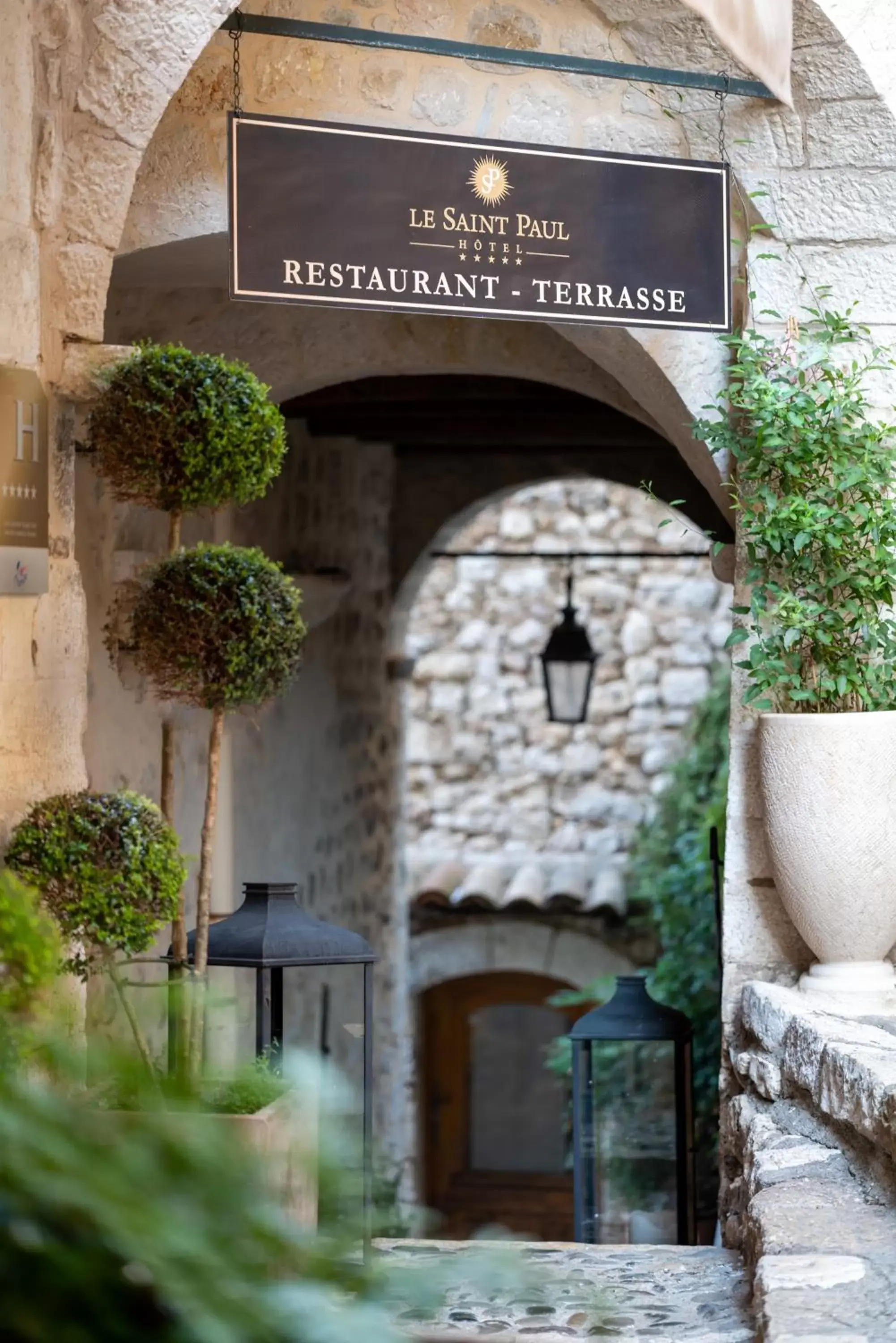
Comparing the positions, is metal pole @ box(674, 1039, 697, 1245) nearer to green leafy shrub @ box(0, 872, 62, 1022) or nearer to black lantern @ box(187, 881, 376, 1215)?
black lantern @ box(187, 881, 376, 1215)

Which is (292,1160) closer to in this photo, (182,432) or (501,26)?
(182,432)

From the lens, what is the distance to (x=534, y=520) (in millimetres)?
8945

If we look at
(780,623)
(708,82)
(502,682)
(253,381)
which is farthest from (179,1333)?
(502,682)

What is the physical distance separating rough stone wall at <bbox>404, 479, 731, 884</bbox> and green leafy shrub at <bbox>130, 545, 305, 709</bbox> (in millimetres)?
6060

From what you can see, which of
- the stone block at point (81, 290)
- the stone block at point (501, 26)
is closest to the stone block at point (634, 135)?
the stone block at point (501, 26)

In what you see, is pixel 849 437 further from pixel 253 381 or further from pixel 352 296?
pixel 253 381

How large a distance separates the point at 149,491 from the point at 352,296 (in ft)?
2.19

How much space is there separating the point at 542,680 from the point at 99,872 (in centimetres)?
637

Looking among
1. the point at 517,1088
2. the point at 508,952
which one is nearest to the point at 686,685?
the point at 508,952

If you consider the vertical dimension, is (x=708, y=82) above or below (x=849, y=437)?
above

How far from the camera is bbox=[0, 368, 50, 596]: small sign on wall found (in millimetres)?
2812

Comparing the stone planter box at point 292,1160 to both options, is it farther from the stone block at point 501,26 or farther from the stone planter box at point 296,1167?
the stone block at point 501,26

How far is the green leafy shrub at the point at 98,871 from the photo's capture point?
263 cm

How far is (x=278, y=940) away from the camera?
10.2 feet
